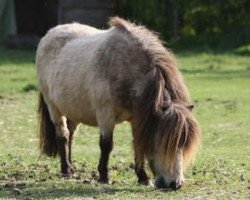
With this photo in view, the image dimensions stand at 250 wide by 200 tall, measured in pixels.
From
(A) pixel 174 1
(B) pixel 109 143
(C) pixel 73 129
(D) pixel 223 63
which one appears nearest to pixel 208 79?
(D) pixel 223 63


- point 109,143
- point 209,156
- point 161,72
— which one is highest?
point 161,72

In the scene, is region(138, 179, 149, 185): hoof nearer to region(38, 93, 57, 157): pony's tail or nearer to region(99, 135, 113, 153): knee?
region(99, 135, 113, 153): knee

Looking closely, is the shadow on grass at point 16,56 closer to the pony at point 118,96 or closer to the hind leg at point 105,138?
the pony at point 118,96

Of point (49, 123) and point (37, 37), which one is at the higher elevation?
point (49, 123)

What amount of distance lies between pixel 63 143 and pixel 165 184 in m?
2.42

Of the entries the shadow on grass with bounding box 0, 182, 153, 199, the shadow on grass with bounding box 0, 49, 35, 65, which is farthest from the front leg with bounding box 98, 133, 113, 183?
the shadow on grass with bounding box 0, 49, 35, 65

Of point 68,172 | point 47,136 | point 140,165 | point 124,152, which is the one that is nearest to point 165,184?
point 140,165

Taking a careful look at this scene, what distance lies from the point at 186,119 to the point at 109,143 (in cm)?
118

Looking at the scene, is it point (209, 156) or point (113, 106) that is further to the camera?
point (209, 156)

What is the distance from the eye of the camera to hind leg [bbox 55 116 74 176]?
9.78 m

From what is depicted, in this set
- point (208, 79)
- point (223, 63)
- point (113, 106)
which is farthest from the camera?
point (223, 63)

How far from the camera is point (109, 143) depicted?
8.87 metres

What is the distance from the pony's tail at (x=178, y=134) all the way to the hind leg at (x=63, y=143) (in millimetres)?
2106

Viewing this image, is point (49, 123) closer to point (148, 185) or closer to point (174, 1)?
point (148, 185)
